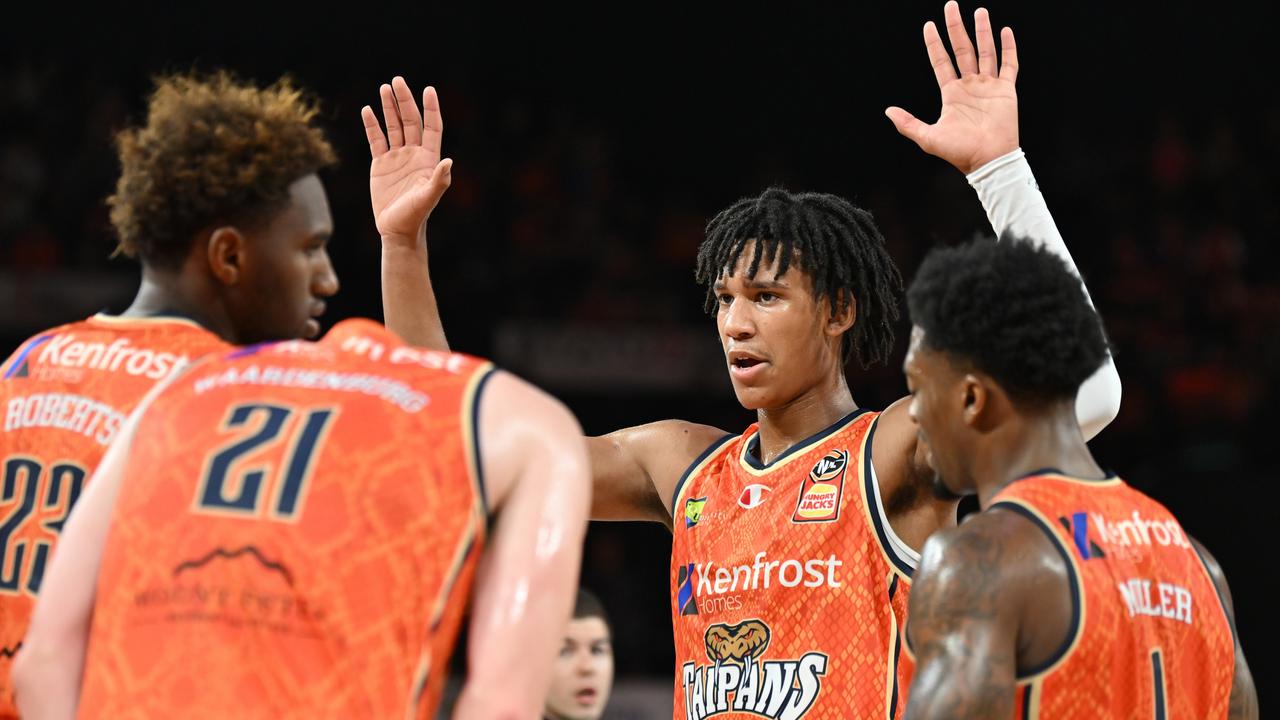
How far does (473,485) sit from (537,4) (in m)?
12.9

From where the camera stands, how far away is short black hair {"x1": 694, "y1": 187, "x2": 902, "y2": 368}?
15.1 ft

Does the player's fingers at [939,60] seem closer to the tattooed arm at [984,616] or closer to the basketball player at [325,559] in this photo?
the tattooed arm at [984,616]

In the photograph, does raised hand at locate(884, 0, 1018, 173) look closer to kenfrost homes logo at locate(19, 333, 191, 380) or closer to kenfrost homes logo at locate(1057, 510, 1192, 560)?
kenfrost homes logo at locate(1057, 510, 1192, 560)

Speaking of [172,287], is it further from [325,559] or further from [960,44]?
[960,44]

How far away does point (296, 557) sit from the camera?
2354mm

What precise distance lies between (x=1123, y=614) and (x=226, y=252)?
181 cm

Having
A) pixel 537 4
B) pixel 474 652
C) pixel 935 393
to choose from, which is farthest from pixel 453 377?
pixel 537 4

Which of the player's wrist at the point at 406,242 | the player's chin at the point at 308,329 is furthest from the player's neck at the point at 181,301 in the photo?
the player's wrist at the point at 406,242

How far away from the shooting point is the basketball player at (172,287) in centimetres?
285

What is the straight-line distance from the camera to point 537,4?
48.5 feet

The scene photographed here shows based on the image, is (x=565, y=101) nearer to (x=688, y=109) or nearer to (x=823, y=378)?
(x=688, y=109)

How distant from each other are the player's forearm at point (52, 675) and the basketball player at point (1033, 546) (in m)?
1.45

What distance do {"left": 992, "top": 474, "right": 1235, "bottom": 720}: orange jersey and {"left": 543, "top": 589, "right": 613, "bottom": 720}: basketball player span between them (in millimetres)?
3921

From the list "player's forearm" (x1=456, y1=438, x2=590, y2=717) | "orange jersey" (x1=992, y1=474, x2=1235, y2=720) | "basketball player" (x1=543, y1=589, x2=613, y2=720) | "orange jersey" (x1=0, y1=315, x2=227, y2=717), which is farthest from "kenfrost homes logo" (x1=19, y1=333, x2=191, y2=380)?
"basketball player" (x1=543, y1=589, x2=613, y2=720)
